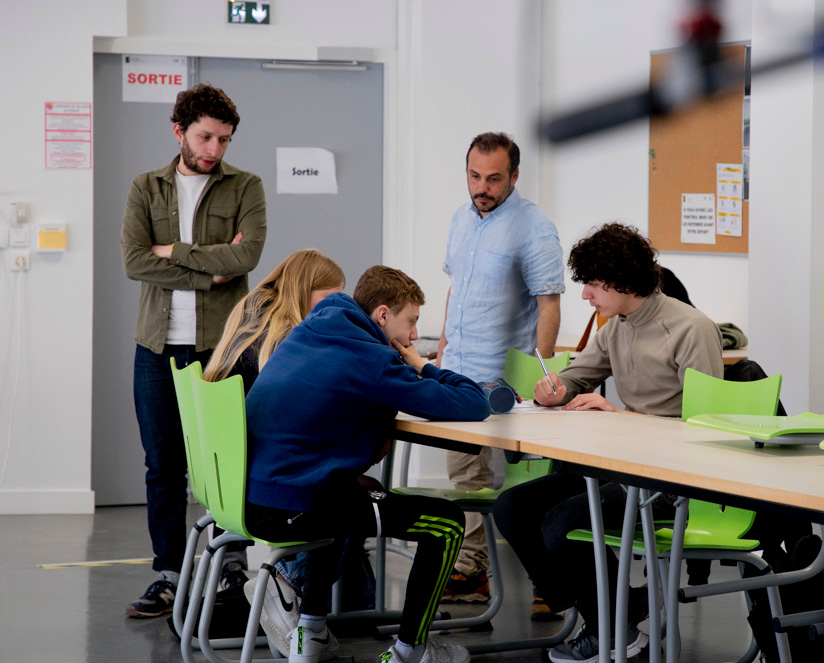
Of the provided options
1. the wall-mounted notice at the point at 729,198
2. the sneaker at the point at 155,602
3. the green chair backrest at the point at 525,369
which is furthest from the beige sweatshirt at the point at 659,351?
the wall-mounted notice at the point at 729,198

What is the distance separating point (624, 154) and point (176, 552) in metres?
2.56

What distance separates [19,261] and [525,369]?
241cm

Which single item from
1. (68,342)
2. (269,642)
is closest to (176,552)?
(269,642)

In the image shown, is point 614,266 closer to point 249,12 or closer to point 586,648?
point 586,648

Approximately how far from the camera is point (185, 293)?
2.74 m

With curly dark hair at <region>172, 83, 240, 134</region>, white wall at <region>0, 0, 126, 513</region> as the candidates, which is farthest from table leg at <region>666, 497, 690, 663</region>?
white wall at <region>0, 0, 126, 513</region>

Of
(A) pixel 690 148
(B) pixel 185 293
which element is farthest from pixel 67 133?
(A) pixel 690 148

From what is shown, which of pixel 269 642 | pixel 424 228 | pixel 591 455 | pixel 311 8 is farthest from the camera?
pixel 311 8

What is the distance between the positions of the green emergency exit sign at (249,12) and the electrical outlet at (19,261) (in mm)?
1323

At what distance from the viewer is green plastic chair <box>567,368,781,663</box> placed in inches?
77.4

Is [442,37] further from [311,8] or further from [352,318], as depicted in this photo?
[311,8]

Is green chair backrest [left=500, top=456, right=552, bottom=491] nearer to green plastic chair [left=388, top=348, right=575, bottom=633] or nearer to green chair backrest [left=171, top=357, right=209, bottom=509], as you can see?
green plastic chair [left=388, top=348, right=575, bottom=633]

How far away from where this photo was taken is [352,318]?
210 cm

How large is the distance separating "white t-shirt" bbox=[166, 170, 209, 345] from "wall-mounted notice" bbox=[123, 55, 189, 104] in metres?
1.65
